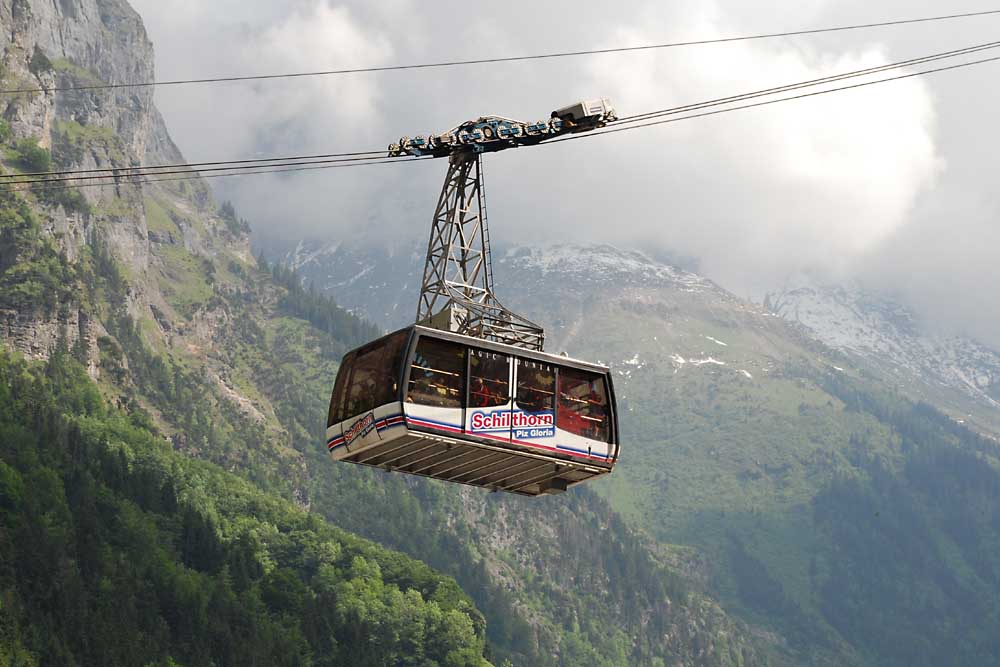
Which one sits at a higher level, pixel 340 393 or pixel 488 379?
pixel 340 393

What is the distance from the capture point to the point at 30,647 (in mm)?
180375

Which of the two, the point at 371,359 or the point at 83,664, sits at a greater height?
the point at 83,664

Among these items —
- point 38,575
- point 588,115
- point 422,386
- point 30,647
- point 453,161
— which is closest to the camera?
point 422,386

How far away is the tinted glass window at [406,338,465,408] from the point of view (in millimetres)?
57281

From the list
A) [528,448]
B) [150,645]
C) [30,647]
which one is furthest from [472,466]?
[150,645]

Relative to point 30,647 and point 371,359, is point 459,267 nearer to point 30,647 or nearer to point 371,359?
point 371,359

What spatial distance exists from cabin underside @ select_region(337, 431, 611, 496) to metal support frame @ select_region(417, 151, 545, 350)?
483 cm

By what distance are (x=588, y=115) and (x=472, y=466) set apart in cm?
1433

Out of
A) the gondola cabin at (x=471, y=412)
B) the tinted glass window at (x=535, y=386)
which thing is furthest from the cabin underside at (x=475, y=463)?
the tinted glass window at (x=535, y=386)

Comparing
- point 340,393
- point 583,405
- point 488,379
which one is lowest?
point 488,379

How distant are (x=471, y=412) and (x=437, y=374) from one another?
193cm

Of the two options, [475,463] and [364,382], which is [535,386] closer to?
[475,463]

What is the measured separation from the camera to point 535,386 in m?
60.7

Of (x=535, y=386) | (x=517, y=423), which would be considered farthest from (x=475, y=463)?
(x=535, y=386)
